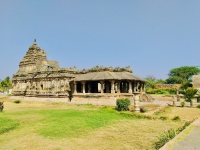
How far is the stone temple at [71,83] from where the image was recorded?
22.0 meters

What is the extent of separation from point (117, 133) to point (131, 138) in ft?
3.29

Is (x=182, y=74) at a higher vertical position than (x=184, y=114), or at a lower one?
higher

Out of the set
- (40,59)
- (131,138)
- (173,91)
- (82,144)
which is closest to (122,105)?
(131,138)

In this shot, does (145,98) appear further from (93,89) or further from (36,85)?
(36,85)

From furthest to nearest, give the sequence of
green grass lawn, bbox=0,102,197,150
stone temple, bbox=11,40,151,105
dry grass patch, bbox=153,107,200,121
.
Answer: stone temple, bbox=11,40,151,105 → dry grass patch, bbox=153,107,200,121 → green grass lawn, bbox=0,102,197,150

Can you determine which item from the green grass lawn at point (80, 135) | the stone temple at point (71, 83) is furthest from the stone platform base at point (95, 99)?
the green grass lawn at point (80, 135)

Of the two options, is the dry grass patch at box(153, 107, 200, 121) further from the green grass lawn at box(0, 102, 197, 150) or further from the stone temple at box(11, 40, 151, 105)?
the stone temple at box(11, 40, 151, 105)

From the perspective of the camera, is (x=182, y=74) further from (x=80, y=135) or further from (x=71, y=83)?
(x=80, y=135)

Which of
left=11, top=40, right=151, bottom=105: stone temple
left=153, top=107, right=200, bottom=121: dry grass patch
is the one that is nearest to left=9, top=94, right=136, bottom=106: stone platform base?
left=11, top=40, right=151, bottom=105: stone temple

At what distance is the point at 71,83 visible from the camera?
25.8 metres

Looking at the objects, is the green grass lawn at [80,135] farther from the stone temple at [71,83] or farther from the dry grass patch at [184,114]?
the stone temple at [71,83]

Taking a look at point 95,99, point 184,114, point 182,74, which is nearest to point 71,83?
point 95,99

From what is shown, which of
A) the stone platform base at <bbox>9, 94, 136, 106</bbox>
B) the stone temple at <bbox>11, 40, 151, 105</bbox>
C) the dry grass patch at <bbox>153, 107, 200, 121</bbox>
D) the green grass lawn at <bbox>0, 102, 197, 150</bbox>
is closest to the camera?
the green grass lawn at <bbox>0, 102, 197, 150</bbox>

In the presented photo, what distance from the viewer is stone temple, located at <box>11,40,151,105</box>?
72.3 feet
